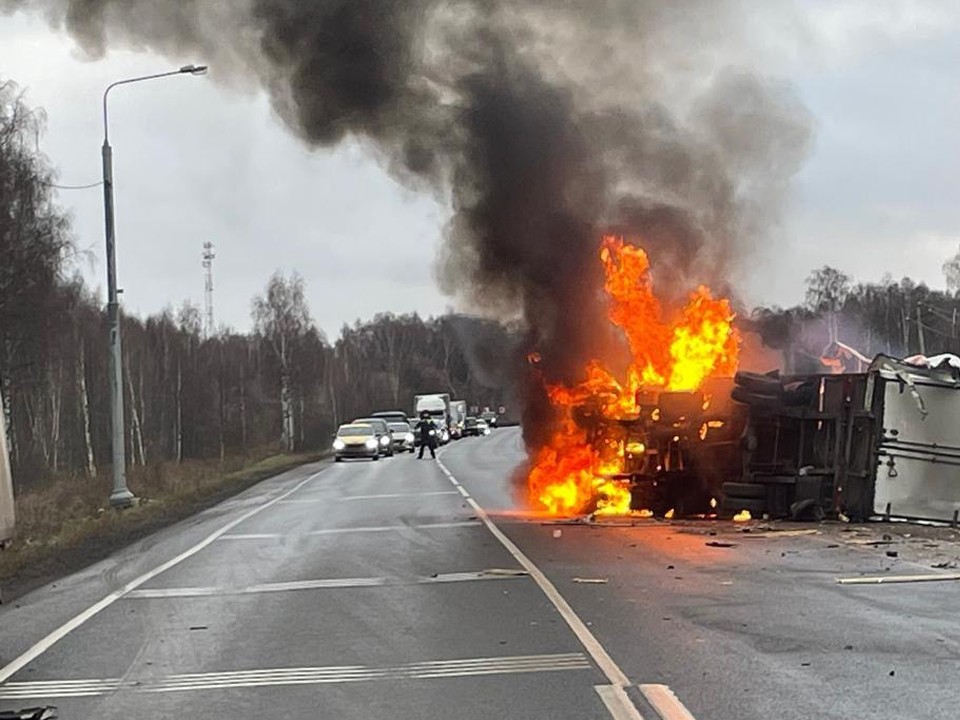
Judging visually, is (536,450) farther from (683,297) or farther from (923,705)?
(923,705)

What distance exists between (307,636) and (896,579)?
542cm

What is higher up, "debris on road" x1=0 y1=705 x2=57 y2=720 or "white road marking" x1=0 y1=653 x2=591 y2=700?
"debris on road" x1=0 y1=705 x2=57 y2=720

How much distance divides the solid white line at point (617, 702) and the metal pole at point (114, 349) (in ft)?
60.3

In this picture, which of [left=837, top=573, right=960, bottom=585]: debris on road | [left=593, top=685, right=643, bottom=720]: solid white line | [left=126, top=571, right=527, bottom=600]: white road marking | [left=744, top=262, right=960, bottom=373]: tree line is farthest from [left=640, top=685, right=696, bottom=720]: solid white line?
[left=744, top=262, right=960, bottom=373]: tree line

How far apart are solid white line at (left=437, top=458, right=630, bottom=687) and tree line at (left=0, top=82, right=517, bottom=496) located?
29.0ft

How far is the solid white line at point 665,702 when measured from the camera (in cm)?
584

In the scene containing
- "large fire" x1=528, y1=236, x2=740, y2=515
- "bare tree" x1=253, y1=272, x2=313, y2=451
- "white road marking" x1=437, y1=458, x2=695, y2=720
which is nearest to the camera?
"white road marking" x1=437, y1=458, x2=695, y2=720

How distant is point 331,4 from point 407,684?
44.8 feet

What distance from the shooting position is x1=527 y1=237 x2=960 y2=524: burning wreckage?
15484mm

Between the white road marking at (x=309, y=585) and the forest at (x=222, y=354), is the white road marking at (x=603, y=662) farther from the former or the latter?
the forest at (x=222, y=354)

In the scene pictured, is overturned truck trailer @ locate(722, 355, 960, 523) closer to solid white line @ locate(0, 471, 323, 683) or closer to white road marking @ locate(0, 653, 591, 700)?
solid white line @ locate(0, 471, 323, 683)

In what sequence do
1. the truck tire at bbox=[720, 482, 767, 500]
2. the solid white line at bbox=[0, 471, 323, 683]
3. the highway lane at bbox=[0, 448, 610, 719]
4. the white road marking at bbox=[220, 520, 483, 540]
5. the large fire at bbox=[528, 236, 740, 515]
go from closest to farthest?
the highway lane at bbox=[0, 448, 610, 719]
the solid white line at bbox=[0, 471, 323, 683]
the truck tire at bbox=[720, 482, 767, 500]
the white road marking at bbox=[220, 520, 483, 540]
the large fire at bbox=[528, 236, 740, 515]

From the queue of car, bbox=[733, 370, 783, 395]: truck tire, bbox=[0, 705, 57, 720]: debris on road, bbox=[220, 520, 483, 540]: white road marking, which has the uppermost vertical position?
bbox=[733, 370, 783, 395]: truck tire

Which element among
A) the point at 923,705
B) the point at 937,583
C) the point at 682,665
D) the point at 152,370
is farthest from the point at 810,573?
the point at 152,370
